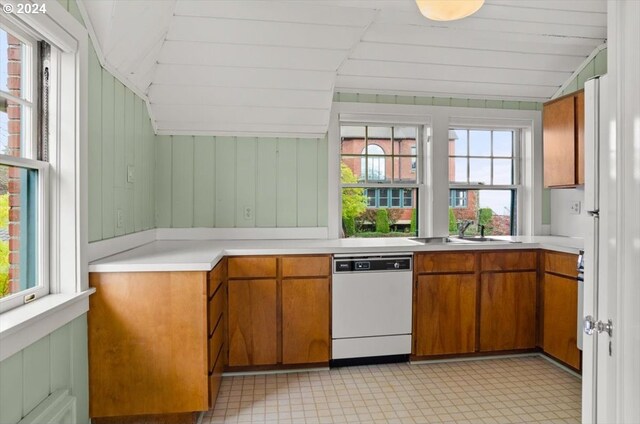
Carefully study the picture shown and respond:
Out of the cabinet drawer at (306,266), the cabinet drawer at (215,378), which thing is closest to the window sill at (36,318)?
the cabinet drawer at (215,378)

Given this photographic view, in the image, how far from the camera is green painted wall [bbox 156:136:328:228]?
3.28 m

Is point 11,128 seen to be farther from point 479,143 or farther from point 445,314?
point 479,143

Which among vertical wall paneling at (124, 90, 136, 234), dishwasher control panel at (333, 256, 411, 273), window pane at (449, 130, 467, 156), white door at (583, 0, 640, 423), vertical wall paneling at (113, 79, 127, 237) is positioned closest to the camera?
white door at (583, 0, 640, 423)

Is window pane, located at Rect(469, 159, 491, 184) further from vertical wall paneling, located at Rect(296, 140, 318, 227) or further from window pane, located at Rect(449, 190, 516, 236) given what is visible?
vertical wall paneling, located at Rect(296, 140, 318, 227)

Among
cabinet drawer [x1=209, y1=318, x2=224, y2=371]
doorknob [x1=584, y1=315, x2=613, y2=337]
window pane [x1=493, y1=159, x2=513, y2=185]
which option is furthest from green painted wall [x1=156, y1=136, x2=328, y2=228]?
doorknob [x1=584, y1=315, x2=613, y2=337]

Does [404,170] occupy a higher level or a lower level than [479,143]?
lower

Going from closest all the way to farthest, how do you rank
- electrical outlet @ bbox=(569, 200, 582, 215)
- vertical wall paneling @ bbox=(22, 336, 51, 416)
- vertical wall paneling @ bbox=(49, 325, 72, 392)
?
1. vertical wall paneling @ bbox=(22, 336, 51, 416)
2. vertical wall paneling @ bbox=(49, 325, 72, 392)
3. electrical outlet @ bbox=(569, 200, 582, 215)

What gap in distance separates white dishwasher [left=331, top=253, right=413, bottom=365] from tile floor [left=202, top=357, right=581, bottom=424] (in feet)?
0.53

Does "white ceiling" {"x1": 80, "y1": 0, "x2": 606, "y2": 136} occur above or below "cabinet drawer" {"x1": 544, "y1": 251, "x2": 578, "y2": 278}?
above

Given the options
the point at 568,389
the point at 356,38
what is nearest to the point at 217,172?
the point at 356,38

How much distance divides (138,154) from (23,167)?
117 centimetres

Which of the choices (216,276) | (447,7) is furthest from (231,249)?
(447,7)

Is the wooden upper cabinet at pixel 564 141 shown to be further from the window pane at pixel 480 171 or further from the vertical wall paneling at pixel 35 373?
the vertical wall paneling at pixel 35 373

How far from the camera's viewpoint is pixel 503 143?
3.91 m
